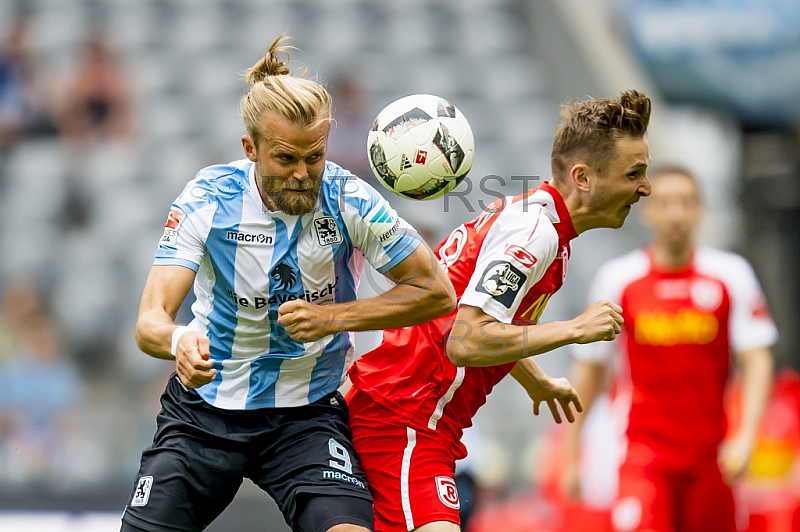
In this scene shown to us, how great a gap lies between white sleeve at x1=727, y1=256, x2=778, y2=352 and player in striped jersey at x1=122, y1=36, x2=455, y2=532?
2735 millimetres

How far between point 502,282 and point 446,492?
34.6 inches

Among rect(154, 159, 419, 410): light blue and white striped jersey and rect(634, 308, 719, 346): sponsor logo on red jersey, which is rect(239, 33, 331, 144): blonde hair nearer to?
rect(154, 159, 419, 410): light blue and white striped jersey

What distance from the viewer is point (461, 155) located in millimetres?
4223

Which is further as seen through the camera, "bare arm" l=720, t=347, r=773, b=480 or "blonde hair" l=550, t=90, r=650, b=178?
"bare arm" l=720, t=347, r=773, b=480

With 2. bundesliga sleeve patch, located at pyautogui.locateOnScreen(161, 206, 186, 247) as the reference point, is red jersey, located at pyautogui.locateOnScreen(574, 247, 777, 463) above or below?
below

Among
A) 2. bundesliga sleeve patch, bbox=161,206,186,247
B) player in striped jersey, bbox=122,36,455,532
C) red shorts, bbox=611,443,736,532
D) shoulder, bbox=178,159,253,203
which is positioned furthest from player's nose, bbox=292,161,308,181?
red shorts, bbox=611,443,736,532

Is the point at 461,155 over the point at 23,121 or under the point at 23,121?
under

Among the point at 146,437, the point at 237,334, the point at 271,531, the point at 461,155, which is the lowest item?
the point at 271,531

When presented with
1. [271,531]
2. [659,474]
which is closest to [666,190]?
[659,474]

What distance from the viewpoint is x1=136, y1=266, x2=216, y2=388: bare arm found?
3.43 metres

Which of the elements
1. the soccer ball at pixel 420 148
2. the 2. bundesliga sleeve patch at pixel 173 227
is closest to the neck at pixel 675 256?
the soccer ball at pixel 420 148

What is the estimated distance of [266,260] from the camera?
409 centimetres

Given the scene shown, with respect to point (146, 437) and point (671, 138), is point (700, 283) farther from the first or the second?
point (671, 138)

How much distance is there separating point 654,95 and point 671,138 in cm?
82
